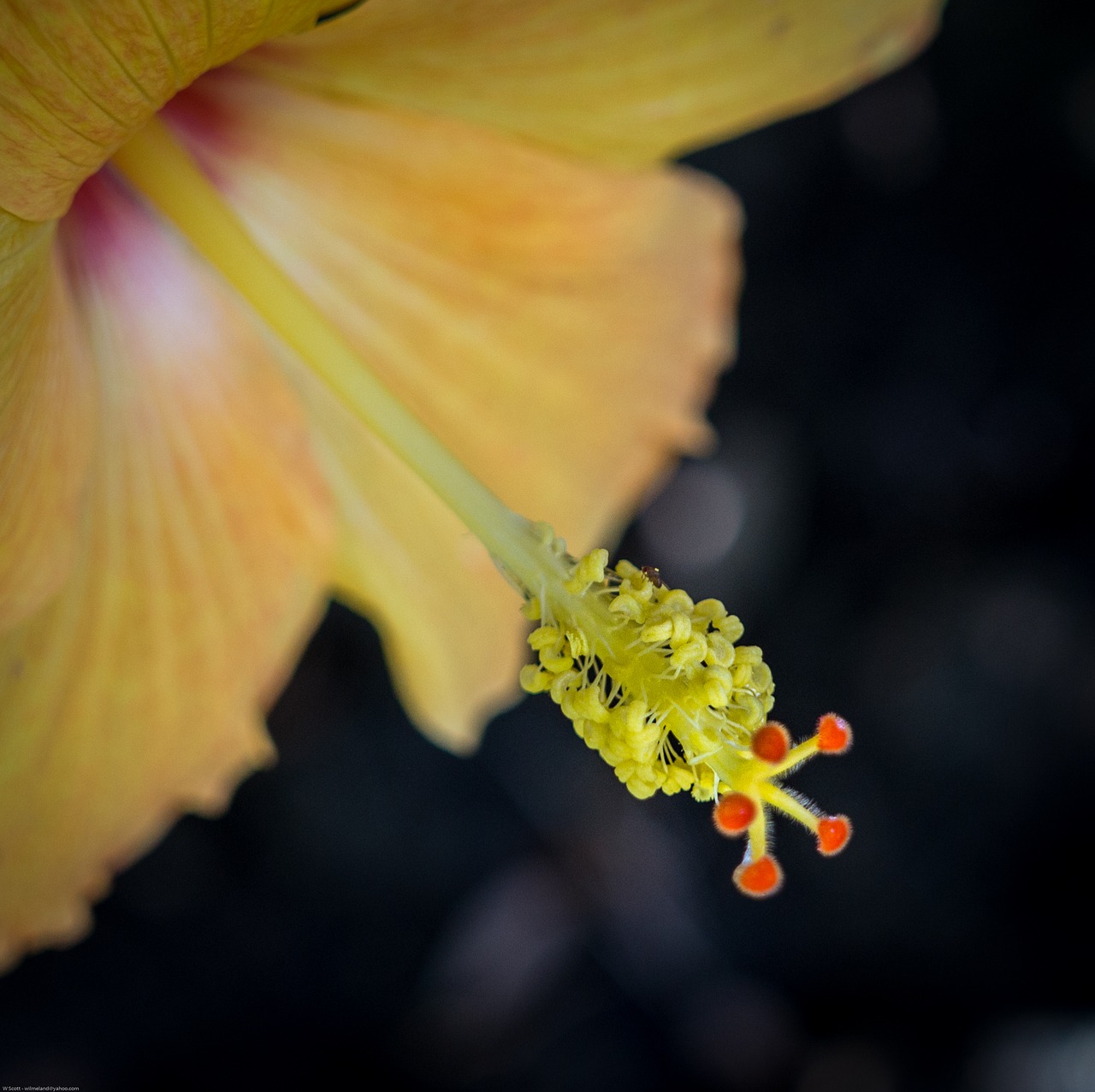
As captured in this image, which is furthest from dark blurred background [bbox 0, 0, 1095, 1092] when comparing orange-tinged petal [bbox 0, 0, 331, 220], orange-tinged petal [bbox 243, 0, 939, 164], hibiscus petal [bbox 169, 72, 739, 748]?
orange-tinged petal [bbox 0, 0, 331, 220]

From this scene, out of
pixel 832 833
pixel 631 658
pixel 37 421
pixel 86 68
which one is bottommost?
pixel 832 833

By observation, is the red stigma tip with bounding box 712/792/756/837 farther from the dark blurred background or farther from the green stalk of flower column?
the dark blurred background

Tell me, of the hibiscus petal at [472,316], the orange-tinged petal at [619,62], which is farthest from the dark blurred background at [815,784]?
the orange-tinged petal at [619,62]

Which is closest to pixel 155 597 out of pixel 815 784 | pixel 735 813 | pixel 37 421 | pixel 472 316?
pixel 37 421

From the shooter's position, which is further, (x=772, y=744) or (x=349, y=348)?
(x=349, y=348)

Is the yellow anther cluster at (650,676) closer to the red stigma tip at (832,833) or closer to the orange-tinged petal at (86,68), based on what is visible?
the red stigma tip at (832,833)

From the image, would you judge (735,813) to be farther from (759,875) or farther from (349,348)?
(349,348)

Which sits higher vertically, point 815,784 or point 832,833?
point 832,833
